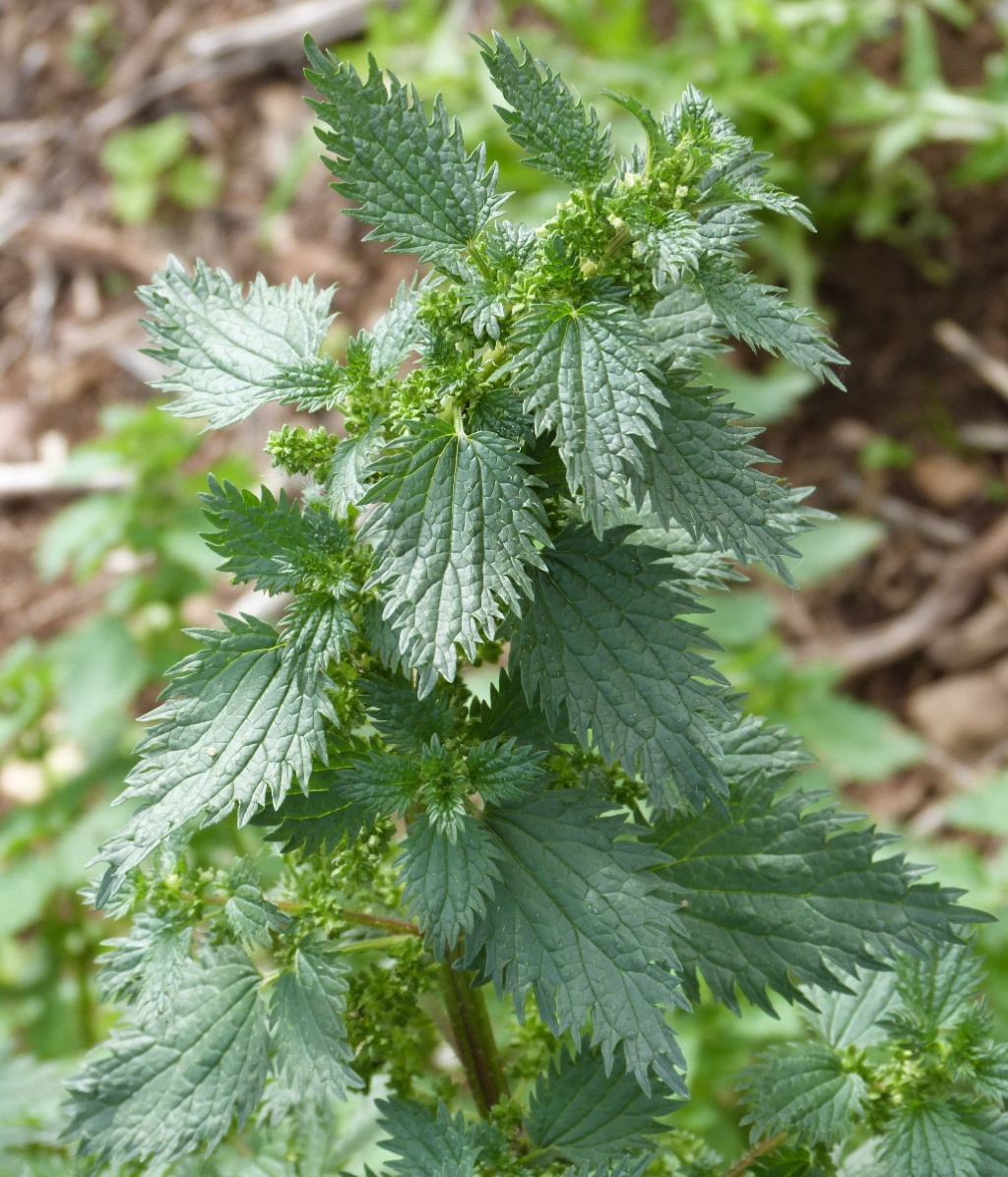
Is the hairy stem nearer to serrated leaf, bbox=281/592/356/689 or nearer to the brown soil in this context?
serrated leaf, bbox=281/592/356/689

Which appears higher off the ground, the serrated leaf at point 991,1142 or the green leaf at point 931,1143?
the green leaf at point 931,1143

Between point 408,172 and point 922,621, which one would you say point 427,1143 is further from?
point 922,621

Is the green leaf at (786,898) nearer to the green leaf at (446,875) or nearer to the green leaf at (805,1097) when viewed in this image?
the green leaf at (805,1097)

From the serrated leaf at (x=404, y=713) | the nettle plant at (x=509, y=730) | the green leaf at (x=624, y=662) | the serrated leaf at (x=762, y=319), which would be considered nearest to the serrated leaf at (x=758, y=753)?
the nettle plant at (x=509, y=730)

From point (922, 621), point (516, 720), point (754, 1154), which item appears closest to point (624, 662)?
point (516, 720)

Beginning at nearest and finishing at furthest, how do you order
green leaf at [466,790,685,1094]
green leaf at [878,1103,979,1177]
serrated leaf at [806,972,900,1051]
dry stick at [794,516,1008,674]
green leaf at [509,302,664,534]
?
green leaf at [509,302,664,534] < green leaf at [466,790,685,1094] < green leaf at [878,1103,979,1177] < serrated leaf at [806,972,900,1051] < dry stick at [794,516,1008,674]

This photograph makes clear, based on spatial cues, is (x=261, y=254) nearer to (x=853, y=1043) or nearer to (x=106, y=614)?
(x=106, y=614)

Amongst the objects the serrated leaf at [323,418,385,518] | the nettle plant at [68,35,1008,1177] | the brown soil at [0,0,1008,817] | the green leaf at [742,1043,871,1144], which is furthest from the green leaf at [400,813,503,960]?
the brown soil at [0,0,1008,817]
